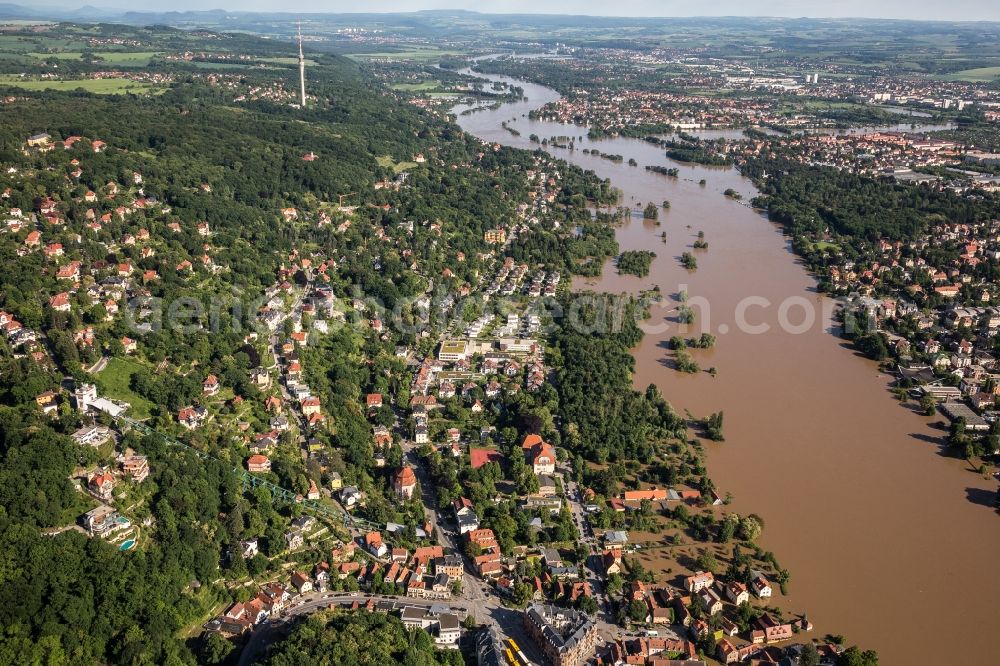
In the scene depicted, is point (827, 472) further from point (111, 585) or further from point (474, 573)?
point (111, 585)

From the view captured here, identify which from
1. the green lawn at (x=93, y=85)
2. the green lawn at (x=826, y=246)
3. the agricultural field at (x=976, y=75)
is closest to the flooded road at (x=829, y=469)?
the green lawn at (x=826, y=246)

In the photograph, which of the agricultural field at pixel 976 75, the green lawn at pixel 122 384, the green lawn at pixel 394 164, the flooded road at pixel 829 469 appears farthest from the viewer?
the agricultural field at pixel 976 75

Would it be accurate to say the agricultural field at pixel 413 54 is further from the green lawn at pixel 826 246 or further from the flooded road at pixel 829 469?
the flooded road at pixel 829 469

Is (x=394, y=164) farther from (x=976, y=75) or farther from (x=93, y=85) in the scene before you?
(x=976, y=75)

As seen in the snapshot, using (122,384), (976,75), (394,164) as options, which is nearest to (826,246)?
(394,164)

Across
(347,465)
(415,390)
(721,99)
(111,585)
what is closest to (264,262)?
(415,390)

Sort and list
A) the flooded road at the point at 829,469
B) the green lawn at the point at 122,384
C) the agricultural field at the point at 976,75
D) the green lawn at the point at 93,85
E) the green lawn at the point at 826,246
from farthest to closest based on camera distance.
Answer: the agricultural field at the point at 976,75 → the green lawn at the point at 93,85 → the green lawn at the point at 826,246 → the green lawn at the point at 122,384 → the flooded road at the point at 829,469
